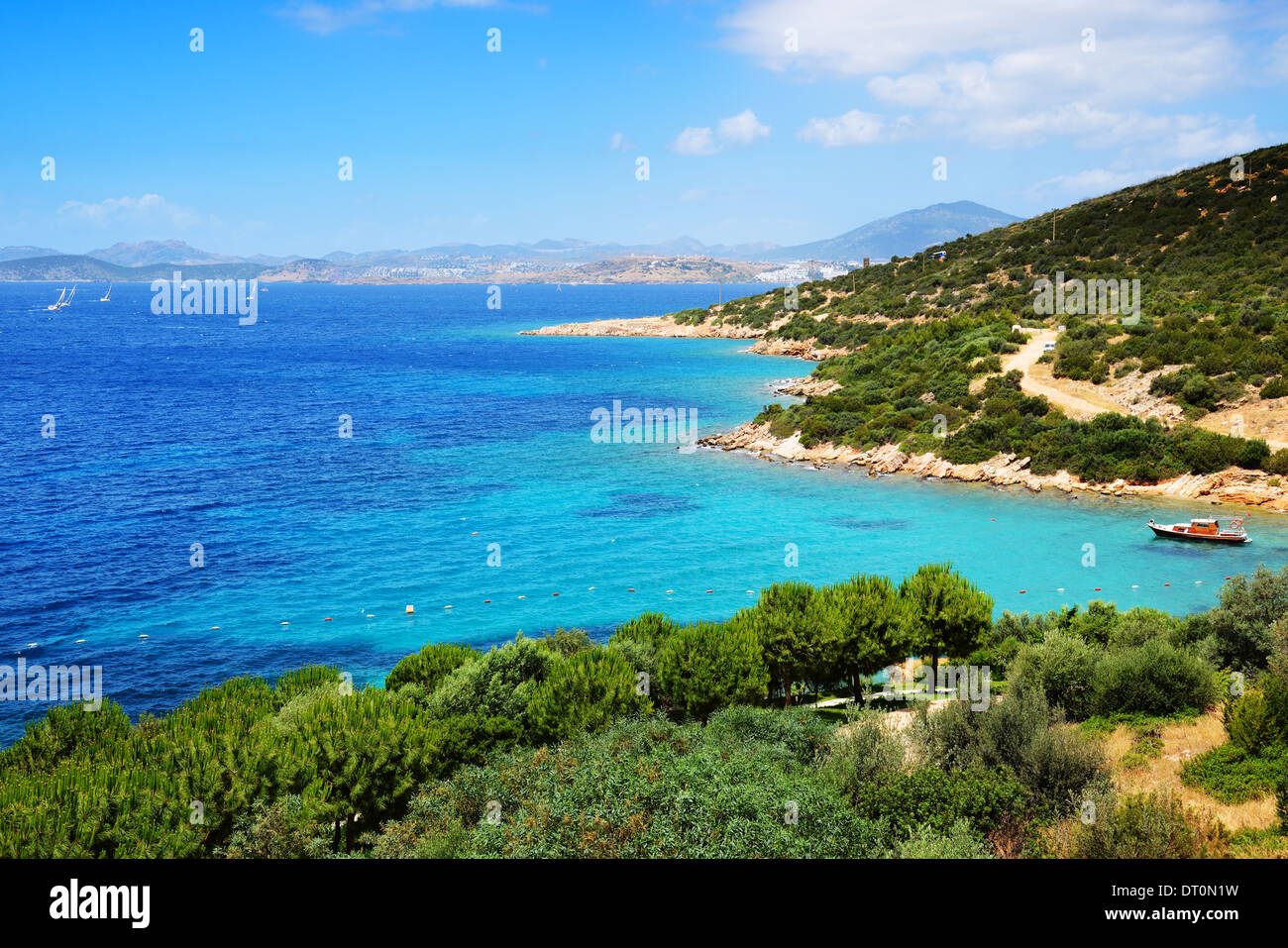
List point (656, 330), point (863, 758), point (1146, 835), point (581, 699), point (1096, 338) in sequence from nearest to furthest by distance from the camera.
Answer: point (1146, 835)
point (863, 758)
point (581, 699)
point (1096, 338)
point (656, 330)

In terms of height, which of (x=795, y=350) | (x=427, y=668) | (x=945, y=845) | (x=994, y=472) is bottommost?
(x=427, y=668)

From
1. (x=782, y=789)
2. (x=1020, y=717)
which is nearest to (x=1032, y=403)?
(x=1020, y=717)

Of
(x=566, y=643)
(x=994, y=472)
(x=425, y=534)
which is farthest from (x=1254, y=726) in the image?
(x=994, y=472)

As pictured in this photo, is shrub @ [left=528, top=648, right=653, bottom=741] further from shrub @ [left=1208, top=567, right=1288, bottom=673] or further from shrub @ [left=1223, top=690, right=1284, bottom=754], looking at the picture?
shrub @ [left=1208, top=567, right=1288, bottom=673]

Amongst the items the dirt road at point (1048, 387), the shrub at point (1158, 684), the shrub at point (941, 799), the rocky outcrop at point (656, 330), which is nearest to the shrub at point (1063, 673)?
the shrub at point (1158, 684)

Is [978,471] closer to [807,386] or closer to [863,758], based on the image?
[807,386]
